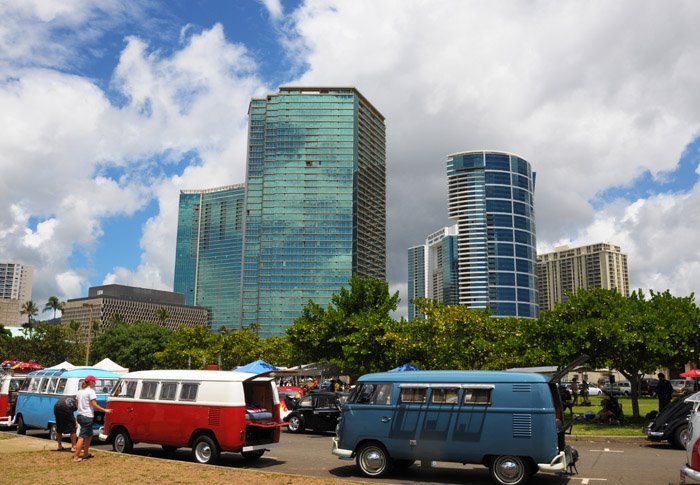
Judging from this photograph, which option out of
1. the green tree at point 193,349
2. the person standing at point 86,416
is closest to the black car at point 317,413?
the person standing at point 86,416

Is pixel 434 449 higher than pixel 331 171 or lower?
lower

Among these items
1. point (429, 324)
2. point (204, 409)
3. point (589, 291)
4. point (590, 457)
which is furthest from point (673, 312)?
point (204, 409)

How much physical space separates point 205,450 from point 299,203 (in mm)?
171576

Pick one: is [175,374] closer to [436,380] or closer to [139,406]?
[139,406]

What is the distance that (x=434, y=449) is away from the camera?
13.0 m

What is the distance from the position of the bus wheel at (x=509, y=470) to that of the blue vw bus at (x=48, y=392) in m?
12.3

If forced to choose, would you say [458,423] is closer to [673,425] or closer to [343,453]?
[343,453]

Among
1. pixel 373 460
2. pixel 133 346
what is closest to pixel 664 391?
pixel 373 460

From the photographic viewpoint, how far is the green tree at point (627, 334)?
2347cm

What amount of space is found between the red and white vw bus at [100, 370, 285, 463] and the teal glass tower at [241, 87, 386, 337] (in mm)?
162729

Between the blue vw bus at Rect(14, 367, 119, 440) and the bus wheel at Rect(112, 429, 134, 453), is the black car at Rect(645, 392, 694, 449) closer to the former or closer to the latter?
the bus wheel at Rect(112, 429, 134, 453)

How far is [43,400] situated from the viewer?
20.2 metres

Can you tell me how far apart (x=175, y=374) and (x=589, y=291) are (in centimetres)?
1921

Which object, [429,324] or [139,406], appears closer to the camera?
[139,406]
